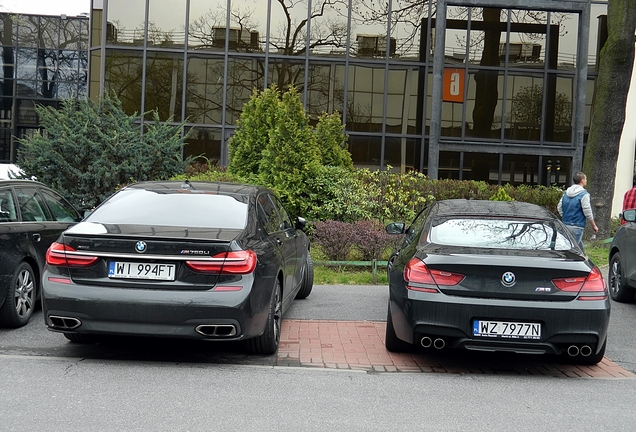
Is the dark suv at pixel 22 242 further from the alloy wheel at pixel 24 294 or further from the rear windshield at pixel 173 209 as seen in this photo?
the rear windshield at pixel 173 209

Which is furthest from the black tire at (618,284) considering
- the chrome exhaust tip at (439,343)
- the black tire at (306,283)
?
the chrome exhaust tip at (439,343)

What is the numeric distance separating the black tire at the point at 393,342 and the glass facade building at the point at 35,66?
34822 millimetres

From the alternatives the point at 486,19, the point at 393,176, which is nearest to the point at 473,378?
the point at 393,176

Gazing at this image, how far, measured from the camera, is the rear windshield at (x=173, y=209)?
6.38 m

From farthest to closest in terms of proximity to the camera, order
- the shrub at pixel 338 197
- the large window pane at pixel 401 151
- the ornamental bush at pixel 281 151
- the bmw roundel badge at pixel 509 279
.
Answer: the large window pane at pixel 401 151 < the ornamental bush at pixel 281 151 < the shrub at pixel 338 197 < the bmw roundel badge at pixel 509 279

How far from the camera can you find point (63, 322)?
5945 millimetres

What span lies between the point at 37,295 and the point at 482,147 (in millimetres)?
15806

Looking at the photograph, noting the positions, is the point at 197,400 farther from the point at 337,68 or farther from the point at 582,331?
the point at 337,68

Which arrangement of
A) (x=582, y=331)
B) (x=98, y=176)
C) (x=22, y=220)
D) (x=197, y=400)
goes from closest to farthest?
1. (x=197, y=400)
2. (x=582, y=331)
3. (x=22, y=220)
4. (x=98, y=176)

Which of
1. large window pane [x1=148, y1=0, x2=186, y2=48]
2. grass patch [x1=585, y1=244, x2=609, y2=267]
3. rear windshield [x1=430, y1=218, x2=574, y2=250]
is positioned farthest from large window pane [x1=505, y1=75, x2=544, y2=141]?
rear windshield [x1=430, y1=218, x2=574, y2=250]

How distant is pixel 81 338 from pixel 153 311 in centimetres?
133

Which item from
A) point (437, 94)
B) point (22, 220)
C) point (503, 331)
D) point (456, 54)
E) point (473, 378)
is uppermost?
point (456, 54)

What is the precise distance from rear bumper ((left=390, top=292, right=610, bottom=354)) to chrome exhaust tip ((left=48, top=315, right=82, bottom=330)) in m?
2.70

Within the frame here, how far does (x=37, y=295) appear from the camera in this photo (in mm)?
7973
